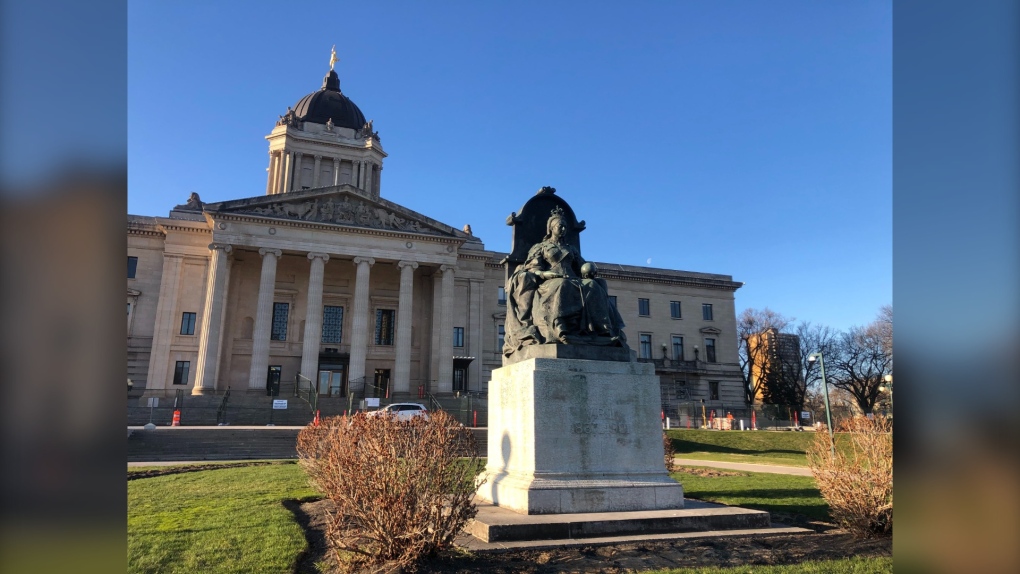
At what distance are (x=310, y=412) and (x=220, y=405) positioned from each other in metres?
5.69

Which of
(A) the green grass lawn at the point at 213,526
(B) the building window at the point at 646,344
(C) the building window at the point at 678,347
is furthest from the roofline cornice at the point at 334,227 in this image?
(A) the green grass lawn at the point at 213,526

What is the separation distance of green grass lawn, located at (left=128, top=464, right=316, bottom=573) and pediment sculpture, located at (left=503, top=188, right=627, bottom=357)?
4260mm

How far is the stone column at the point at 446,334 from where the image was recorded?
47.0m

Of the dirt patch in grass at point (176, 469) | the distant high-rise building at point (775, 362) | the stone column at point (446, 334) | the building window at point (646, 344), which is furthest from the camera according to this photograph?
the distant high-rise building at point (775, 362)

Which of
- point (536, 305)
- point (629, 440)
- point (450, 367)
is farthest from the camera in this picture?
point (450, 367)

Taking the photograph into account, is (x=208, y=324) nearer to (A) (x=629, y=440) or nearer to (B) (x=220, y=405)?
(B) (x=220, y=405)

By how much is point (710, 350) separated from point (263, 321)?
144 ft

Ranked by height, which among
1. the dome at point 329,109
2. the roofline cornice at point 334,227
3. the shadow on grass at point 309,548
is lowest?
the shadow on grass at point 309,548

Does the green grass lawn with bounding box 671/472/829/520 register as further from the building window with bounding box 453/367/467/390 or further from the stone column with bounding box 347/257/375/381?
the building window with bounding box 453/367/467/390

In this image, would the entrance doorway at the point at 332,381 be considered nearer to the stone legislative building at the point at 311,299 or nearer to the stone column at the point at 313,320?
the stone legislative building at the point at 311,299

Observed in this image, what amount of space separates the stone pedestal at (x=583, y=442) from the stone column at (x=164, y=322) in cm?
4307
